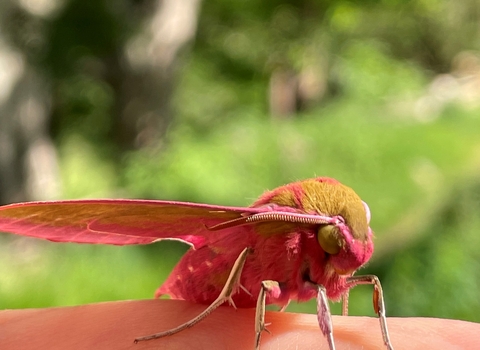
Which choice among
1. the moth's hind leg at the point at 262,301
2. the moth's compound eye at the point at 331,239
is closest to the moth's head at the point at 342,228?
the moth's compound eye at the point at 331,239

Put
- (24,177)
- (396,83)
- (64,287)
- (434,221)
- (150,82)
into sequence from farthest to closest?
1. (396,83)
2. (150,82)
3. (434,221)
4. (24,177)
5. (64,287)

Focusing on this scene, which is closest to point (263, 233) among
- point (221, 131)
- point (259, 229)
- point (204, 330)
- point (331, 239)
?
point (259, 229)

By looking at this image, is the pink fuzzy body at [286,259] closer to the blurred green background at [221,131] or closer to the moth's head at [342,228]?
the moth's head at [342,228]

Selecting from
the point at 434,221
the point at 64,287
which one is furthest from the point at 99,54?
the point at 434,221

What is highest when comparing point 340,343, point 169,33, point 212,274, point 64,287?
point 169,33

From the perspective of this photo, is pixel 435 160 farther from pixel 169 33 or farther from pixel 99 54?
pixel 99 54

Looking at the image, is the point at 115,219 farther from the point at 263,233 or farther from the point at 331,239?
the point at 331,239
